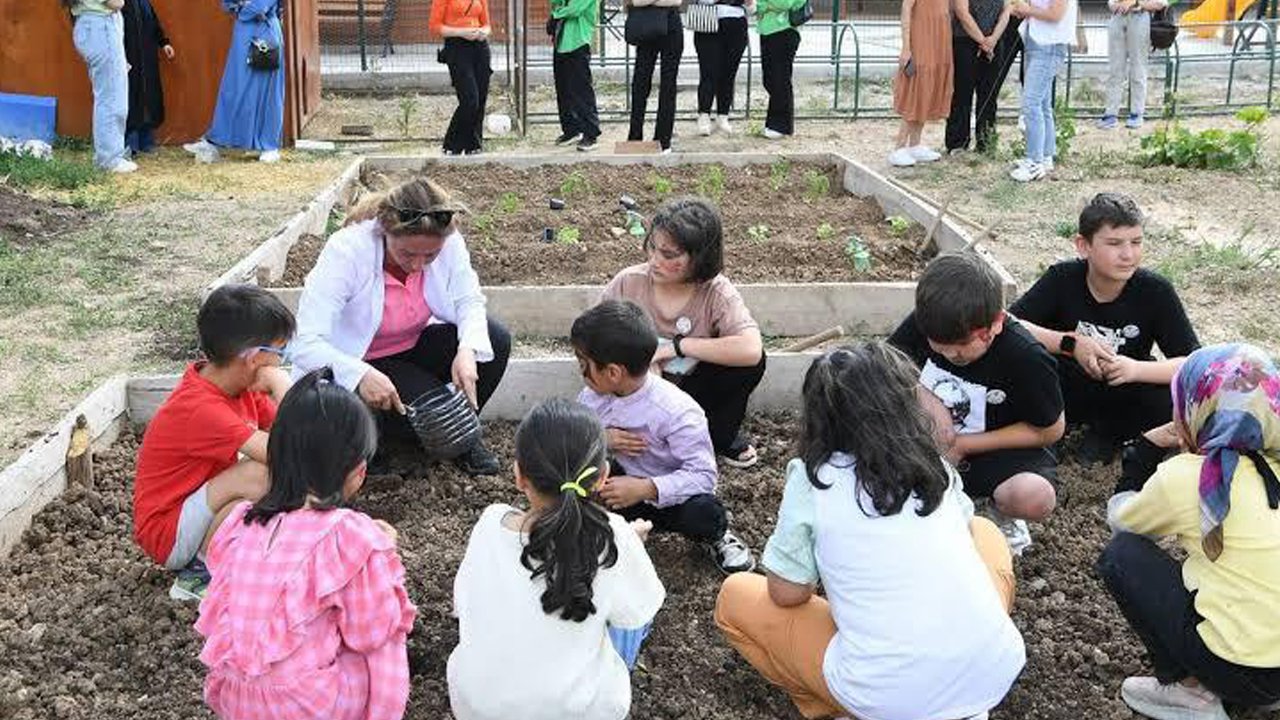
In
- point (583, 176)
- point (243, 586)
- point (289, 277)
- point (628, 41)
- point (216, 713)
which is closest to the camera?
point (243, 586)

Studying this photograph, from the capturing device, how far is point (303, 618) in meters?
2.82

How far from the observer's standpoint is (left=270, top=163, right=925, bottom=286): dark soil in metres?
6.57

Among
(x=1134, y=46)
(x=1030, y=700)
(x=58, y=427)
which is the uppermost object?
(x=1134, y=46)

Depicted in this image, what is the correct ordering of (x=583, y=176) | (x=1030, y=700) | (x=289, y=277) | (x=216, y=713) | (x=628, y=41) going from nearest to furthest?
(x=216, y=713), (x=1030, y=700), (x=289, y=277), (x=583, y=176), (x=628, y=41)

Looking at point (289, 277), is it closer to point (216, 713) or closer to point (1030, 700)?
point (216, 713)

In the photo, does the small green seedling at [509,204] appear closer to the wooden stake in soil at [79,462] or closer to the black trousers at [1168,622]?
the wooden stake in soil at [79,462]

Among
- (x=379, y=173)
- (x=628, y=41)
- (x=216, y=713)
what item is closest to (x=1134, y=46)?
(x=628, y=41)

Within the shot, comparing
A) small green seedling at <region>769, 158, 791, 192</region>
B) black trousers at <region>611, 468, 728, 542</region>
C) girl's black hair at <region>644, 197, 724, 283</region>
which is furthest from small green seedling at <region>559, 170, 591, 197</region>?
black trousers at <region>611, 468, 728, 542</region>

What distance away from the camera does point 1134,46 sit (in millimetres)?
11156

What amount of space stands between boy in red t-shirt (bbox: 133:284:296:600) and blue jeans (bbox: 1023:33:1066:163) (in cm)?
667

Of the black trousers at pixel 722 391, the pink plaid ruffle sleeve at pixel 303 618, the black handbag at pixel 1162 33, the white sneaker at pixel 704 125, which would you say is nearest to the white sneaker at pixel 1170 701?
the black trousers at pixel 722 391

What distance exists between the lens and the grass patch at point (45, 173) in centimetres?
880

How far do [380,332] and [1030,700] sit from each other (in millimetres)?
2342

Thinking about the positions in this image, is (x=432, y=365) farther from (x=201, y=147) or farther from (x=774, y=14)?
(x=774, y=14)
